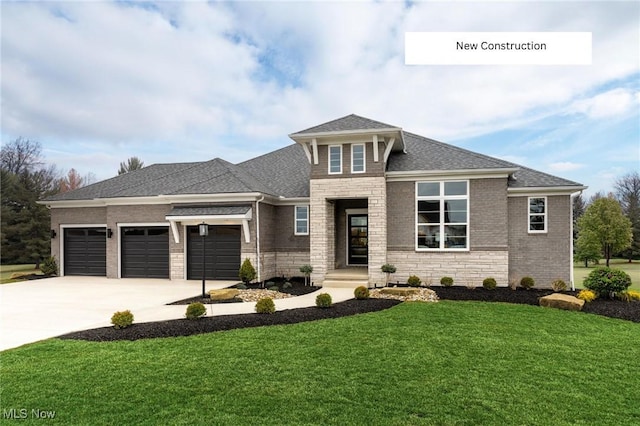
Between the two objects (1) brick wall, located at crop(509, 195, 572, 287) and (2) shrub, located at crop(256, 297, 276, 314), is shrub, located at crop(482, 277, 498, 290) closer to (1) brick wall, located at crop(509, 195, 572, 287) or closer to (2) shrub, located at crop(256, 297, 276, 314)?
(1) brick wall, located at crop(509, 195, 572, 287)

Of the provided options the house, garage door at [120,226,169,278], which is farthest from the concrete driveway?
the house

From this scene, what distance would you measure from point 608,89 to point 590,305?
29.3 ft

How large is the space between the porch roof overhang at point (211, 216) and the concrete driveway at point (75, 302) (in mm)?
2378

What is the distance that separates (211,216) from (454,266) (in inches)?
383

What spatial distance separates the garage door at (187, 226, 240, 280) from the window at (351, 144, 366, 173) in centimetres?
553

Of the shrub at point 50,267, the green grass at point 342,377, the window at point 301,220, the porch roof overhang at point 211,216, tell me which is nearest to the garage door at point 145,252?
the porch roof overhang at point 211,216

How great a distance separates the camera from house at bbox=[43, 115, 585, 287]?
13602 millimetres

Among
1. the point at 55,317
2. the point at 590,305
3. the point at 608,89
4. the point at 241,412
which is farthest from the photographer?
the point at 608,89

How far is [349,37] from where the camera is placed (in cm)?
1143

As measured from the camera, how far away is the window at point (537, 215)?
45.0 ft

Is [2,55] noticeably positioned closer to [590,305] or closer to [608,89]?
[590,305]

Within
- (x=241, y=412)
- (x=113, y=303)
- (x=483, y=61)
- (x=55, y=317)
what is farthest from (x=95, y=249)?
(x=483, y=61)

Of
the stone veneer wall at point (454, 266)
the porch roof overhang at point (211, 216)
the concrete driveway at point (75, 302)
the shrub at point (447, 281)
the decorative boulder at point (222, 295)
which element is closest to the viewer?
the concrete driveway at point (75, 302)

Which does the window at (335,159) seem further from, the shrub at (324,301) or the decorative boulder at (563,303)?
the decorative boulder at (563,303)
